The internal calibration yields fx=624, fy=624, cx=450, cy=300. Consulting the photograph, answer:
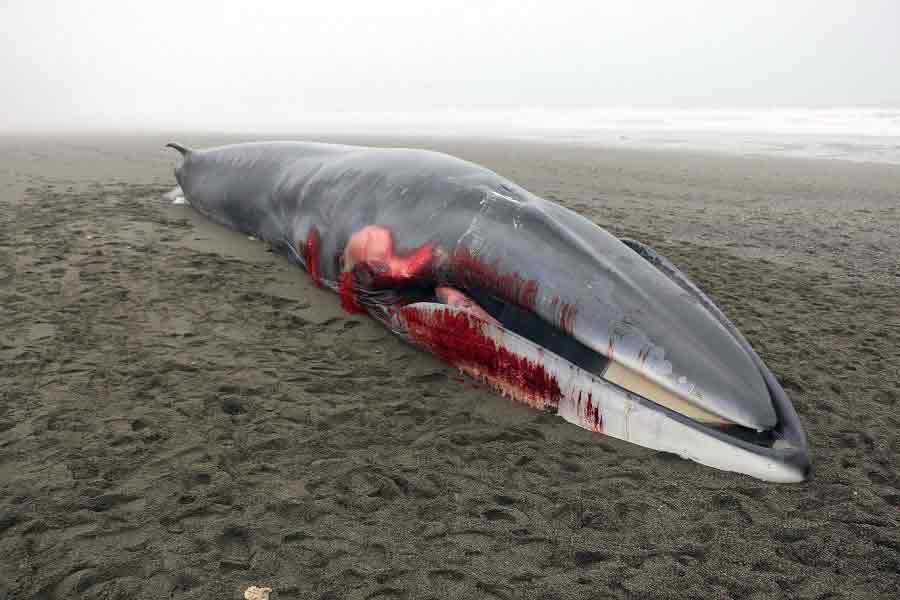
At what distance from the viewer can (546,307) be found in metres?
3.44

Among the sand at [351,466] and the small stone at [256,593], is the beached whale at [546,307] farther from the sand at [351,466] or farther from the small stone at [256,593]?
the small stone at [256,593]

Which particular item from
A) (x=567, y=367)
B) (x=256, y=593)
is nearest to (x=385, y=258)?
(x=567, y=367)

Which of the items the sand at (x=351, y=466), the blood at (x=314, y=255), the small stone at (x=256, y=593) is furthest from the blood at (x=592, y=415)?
the blood at (x=314, y=255)

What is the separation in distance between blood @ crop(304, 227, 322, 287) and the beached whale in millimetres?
17

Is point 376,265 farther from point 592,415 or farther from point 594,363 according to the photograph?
point 592,415

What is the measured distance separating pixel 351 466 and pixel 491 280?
1.37 metres

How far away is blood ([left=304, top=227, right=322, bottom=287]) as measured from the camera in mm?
5195

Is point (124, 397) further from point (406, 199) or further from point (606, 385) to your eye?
point (606, 385)

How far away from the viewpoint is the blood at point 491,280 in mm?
3537

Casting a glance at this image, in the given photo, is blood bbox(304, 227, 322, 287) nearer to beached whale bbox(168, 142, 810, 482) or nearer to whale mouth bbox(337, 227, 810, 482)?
beached whale bbox(168, 142, 810, 482)

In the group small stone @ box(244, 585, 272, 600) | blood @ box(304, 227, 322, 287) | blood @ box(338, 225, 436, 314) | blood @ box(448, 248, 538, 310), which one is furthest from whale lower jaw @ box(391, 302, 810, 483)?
small stone @ box(244, 585, 272, 600)

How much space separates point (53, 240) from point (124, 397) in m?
4.11

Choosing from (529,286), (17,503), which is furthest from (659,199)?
(17,503)

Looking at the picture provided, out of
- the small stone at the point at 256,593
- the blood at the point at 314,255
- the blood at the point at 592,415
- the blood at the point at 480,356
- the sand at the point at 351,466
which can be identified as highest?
the blood at the point at 314,255
